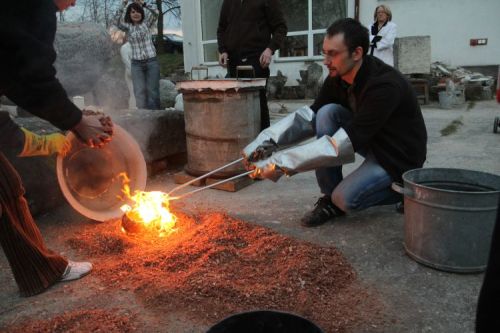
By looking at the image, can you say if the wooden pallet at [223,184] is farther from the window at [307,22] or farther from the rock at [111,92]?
the window at [307,22]

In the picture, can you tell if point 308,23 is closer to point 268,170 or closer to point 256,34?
point 256,34

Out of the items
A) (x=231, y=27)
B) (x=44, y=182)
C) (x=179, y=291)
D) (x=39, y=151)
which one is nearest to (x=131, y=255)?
(x=179, y=291)

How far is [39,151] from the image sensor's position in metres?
2.63

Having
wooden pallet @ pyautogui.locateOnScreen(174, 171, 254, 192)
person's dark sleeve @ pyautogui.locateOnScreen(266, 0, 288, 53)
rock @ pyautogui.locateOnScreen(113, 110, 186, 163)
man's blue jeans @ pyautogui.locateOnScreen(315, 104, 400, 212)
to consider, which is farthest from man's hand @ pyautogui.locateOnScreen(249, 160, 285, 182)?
person's dark sleeve @ pyautogui.locateOnScreen(266, 0, 288, 53)

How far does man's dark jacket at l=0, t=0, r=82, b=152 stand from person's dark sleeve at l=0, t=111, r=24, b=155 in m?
0.41

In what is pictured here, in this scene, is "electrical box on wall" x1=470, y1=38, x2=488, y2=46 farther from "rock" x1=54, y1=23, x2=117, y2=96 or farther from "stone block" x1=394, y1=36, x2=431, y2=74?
"rock" x1=54, y1=23, x2=117, y2=96

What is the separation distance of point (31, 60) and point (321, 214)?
219 centimetres

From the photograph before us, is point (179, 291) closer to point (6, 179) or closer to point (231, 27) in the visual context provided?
point (6, 179)

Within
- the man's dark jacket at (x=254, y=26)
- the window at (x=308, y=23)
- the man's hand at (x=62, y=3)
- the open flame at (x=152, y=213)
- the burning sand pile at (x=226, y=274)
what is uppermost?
the window at (x=308, y=23)

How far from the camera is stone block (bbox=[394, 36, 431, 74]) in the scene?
10359 mm

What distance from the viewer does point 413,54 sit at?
10.5m

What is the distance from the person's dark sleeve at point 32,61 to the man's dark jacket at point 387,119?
5.57 feet

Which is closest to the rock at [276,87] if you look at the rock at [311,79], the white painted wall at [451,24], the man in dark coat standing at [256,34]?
the rock at [311,79]

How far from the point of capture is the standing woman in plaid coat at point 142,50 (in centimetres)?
607
